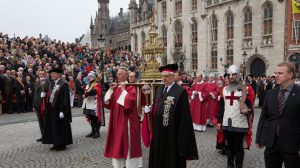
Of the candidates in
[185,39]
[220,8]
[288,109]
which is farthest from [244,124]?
[185,39]

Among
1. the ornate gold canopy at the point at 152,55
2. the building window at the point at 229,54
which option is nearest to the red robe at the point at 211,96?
the ornate gold canopy at the point at 152,55

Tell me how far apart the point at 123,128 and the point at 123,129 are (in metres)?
0.02

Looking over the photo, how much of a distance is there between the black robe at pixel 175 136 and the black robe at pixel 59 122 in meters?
3.77

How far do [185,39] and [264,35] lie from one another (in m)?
11.8

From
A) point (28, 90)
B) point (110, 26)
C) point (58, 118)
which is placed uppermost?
point (110, 26)

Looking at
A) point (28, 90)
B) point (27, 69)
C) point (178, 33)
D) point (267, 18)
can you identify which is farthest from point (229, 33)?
point (28, 90)

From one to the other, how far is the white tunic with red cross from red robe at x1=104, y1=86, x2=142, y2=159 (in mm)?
1847

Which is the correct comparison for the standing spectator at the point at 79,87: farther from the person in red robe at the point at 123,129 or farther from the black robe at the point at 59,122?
the person in red robe at the point at 123,129

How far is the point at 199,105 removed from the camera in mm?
11188

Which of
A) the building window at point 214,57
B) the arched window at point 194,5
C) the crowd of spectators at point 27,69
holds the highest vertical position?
the arched window at point 194,5

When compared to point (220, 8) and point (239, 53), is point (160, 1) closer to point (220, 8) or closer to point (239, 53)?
point (220, 8)

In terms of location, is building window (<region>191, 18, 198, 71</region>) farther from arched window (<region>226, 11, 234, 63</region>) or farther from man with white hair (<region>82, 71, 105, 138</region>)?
man with white hair (<region>82, 71, 105, 138</region>)

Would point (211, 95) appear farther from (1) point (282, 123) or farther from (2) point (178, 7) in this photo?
(2) point (178, 7)

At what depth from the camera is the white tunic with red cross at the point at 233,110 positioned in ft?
19.7
